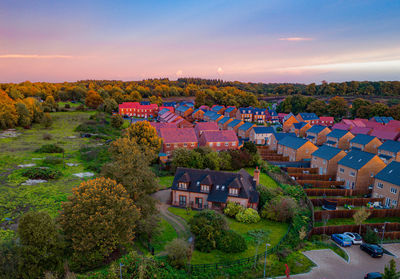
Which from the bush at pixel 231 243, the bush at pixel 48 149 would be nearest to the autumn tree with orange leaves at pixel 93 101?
the bush at pixel 48 149

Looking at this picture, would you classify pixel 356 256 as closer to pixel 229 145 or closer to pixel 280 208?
pixel 280 208

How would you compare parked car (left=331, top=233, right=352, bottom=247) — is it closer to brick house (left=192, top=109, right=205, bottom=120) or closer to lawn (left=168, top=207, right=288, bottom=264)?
lawn (left=168, top=207, right=288, bottom=264)

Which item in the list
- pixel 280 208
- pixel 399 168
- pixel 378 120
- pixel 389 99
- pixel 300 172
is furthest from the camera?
pixel 389 99

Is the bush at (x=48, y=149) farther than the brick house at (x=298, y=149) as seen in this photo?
Yes

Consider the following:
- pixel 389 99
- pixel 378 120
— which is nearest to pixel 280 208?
pixel 378 120

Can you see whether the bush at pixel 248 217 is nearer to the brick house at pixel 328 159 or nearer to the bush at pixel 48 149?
the brick house at pixel 328 159

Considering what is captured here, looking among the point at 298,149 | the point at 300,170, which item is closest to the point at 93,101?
the point at 298,149
